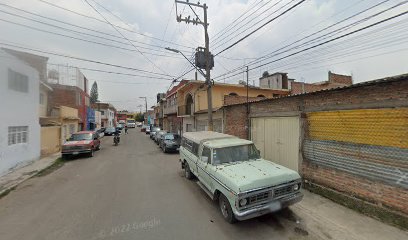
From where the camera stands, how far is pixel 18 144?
1101 cm

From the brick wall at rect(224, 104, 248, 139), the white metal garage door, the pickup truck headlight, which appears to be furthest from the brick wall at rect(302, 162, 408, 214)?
the brick wall at rect(224, 104, 248, 139)

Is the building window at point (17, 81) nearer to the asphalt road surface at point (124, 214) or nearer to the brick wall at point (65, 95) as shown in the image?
the asphalt road surface at point (124, 214)

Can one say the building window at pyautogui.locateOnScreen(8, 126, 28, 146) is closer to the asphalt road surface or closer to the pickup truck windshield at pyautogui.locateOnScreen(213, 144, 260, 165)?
the asphalt road surface

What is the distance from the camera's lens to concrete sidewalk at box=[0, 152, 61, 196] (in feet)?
26.9

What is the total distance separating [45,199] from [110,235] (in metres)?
3.87

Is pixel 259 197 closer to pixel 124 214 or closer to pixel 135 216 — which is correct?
pixel 135 216

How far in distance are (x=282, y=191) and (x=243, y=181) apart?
3.59 ft

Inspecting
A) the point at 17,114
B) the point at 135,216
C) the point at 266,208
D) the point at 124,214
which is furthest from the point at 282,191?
the point at 17,114

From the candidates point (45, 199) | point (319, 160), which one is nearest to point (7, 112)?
point (45, 199)

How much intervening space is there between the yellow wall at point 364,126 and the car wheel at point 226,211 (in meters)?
3.96

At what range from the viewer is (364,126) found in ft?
18.3

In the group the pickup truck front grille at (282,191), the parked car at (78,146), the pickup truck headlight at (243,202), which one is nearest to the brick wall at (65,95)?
the parked car at (78,146)

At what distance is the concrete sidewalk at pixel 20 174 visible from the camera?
26.9 ft

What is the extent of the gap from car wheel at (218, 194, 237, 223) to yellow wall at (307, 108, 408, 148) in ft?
13.0
